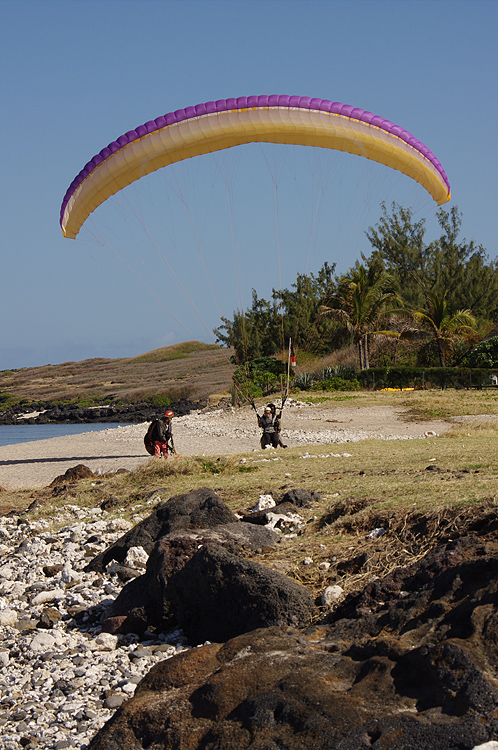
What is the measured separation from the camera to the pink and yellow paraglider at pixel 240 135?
1242cm

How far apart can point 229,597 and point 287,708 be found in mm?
1740

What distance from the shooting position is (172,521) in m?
6.94

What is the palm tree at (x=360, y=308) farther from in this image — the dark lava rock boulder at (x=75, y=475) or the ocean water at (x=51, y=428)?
the dark lava rock boulder at (x=75, y=475)

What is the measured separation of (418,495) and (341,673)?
3.63 meters

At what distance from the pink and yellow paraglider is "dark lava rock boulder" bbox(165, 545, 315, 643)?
9814 millimetres

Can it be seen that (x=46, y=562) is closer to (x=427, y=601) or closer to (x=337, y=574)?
(x=337, y=574)

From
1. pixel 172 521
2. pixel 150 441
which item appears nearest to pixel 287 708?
pixel 172 521

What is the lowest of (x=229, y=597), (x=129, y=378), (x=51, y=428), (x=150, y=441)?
(x=51, y=428)

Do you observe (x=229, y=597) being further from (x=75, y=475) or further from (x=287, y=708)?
(x=75, y=475)

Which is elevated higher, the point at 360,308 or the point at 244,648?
the point at 360,308

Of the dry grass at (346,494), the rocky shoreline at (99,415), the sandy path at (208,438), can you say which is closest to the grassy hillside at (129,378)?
the rocky shoreline at (99,415)

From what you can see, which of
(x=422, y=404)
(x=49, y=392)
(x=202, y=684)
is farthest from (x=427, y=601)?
(x=49, y=392)

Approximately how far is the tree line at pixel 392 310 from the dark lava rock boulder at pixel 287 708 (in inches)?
782

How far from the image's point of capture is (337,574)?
506 centimetres
